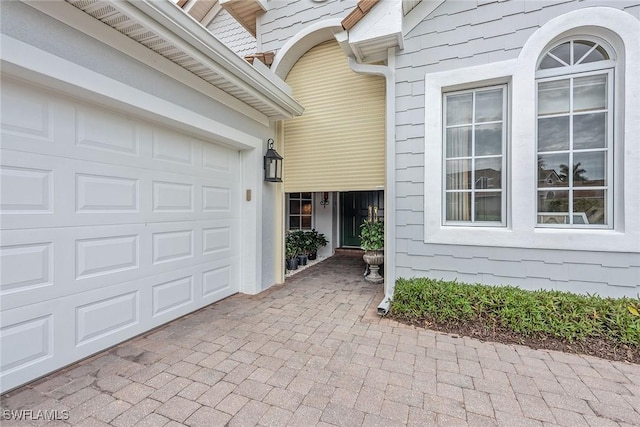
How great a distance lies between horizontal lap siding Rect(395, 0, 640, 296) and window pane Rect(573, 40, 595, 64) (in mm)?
352

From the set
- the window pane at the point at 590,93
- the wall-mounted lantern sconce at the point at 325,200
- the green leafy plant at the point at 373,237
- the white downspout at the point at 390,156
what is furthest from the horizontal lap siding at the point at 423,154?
the wall-mounted lantern sconce at the point at 325,200

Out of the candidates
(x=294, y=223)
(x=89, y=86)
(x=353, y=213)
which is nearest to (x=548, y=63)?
(x=89, y=86)

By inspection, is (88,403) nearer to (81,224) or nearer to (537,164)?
(81,224)

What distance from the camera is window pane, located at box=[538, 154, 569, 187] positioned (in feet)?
10.8

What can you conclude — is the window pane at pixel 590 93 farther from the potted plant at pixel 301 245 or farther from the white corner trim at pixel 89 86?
the potted plant at pixel 301 245

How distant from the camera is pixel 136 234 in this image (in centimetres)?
304

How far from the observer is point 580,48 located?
3236 mm

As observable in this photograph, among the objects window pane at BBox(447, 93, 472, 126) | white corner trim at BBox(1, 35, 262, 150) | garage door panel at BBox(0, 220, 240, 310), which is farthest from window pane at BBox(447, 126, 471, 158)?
garage door panel at BBox(0, 220, 240, 310)

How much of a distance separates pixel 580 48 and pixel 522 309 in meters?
3.01

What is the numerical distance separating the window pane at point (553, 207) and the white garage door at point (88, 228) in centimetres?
427

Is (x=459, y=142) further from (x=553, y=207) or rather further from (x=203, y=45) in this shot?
(x=203, y=45)

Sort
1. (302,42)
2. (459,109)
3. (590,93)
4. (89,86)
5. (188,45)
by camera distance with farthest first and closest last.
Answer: (302,42), (459,109), (590,93), (188,45), (89,86)

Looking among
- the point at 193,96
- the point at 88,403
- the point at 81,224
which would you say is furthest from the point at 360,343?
the point at 193,96

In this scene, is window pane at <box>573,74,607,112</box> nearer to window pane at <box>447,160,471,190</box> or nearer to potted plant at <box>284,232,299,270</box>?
window pane at <box>447,160,471,190</box>
